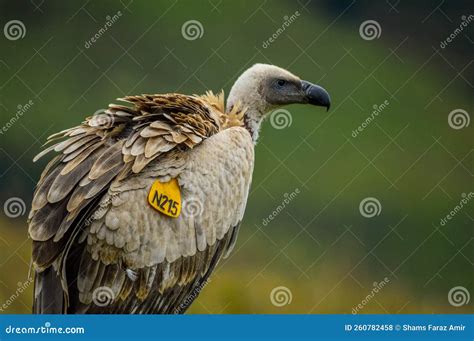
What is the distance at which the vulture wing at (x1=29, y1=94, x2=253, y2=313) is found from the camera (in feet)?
16.2

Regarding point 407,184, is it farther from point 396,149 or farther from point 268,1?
point 268,1

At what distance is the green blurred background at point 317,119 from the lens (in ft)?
21.1

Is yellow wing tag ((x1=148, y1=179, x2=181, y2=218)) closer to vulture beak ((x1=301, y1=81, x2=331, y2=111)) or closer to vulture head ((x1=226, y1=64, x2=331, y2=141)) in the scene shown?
vulture head ((x1=226, y1=64, x2=331, y2=141))

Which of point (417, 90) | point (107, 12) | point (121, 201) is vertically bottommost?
point (121, 201)

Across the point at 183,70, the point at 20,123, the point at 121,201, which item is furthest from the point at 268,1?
the point at 121,201

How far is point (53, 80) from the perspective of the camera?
6367 millimetres

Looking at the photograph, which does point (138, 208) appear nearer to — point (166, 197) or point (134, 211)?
point (134, 211)

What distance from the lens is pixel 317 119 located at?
266 inches

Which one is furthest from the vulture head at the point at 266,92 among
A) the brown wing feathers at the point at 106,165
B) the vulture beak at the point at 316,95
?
the brown wing feathers at the point at 106,165

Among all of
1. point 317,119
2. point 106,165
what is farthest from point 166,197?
point 317,119

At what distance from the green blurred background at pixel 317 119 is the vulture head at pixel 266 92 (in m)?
0.35

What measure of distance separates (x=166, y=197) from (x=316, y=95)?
141cm

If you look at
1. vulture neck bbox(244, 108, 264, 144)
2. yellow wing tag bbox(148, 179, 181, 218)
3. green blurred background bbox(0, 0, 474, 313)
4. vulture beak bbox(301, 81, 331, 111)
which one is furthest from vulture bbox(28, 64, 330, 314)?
green blurred background bbox(0, 0, 474, 313)

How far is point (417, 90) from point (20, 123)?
2.56 m
